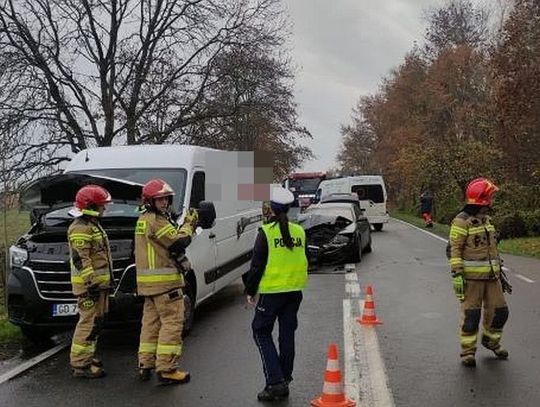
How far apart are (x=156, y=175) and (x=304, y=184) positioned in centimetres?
3671

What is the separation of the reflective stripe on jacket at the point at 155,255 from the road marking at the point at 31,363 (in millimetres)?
1562

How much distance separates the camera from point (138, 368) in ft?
22.3

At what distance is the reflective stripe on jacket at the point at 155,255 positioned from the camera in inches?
248

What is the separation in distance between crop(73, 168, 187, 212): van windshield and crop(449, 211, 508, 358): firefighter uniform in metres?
3.58

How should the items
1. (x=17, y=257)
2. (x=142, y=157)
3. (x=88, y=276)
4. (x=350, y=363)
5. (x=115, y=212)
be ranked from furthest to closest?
(x=142, y=157) → (x=115, y=212) → (x=17, y=257) → (x=350, y=363) → (x=88, y=276)

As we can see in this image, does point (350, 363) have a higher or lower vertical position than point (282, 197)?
lower

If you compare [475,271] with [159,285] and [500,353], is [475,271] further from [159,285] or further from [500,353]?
[159,285]

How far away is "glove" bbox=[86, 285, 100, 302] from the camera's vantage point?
6.56 metres

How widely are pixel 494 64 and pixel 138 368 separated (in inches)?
787

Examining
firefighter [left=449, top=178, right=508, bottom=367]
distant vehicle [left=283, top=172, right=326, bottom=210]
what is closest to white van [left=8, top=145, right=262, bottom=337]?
firefighter [left=449, top=178, right=508, bottom=367]

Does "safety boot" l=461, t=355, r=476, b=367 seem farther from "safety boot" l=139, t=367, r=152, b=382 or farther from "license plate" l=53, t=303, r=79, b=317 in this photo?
"license plate" l=53, t=303, r=79, b=317

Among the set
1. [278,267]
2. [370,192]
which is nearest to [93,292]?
[278,267]

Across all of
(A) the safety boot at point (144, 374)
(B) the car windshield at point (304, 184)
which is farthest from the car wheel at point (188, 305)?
(B) the car windshield at point (304, 184)

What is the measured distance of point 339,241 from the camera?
15.9 metres
